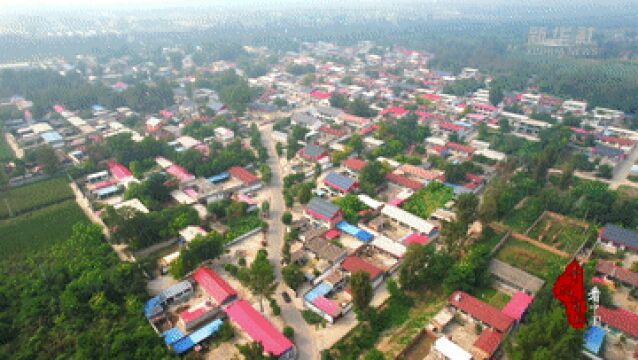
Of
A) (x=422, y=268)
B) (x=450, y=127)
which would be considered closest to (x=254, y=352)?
(x=422, y=268)

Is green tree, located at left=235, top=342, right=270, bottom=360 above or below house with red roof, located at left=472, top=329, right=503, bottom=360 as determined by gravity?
above

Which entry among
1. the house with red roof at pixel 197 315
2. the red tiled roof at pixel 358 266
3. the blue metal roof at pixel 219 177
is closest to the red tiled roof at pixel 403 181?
the red tiled roof at pixel 358 266

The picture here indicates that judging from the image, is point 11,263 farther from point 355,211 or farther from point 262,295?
point 355,211

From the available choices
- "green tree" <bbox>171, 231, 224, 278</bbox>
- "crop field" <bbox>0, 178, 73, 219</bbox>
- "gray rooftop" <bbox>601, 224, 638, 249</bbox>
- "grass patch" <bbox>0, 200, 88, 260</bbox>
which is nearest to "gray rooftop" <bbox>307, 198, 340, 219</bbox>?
"green tree" <bbox>171, 231, 224, 278</bbox>

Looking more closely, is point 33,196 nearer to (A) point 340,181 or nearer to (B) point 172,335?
(B) point 172,335

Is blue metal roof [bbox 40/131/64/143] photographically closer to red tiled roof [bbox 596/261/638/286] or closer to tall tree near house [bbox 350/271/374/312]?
tall tree near house [bbox 350/271/374/312]

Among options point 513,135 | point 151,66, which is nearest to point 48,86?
point 151,66

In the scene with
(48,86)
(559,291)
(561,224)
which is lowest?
(561,224)
